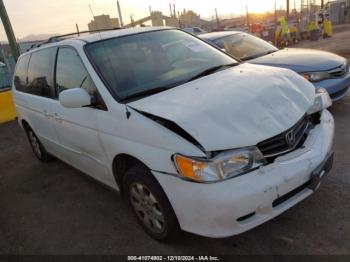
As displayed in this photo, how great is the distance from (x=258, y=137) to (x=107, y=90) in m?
1.44

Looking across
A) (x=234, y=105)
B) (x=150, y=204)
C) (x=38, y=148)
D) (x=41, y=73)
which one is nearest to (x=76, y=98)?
(x=150, y=204)

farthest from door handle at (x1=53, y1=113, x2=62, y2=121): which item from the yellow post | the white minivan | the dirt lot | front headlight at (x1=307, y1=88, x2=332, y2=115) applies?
the yellow post

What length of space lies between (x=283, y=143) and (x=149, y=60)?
1627 mm

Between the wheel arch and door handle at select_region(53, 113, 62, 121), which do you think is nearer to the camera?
the wheel arch

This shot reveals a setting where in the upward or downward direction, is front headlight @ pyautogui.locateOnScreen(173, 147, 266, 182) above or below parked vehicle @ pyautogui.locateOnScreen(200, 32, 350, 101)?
above

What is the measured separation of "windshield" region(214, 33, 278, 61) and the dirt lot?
1.98m

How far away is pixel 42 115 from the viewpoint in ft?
15.9

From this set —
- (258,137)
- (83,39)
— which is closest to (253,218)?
(258,137)

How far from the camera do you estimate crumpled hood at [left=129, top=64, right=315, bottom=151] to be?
269cm

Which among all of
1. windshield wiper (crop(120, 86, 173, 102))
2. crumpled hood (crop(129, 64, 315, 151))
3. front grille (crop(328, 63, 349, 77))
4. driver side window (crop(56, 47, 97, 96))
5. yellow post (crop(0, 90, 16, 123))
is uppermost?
driver side window (crop(56, 47, 97, 96))

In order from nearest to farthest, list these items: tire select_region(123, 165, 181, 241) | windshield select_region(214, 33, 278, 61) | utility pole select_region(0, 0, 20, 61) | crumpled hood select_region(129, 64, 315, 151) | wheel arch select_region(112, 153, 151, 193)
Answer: crumpled hood select_region(129, 64, 315, 151), tire select_region(123, 165, 181, 241), wheel arch select_region(112, 153, 151, 193), windshield select_region(214, 33, 278, 61), utility pole select_region(0, 0, 20, 61)

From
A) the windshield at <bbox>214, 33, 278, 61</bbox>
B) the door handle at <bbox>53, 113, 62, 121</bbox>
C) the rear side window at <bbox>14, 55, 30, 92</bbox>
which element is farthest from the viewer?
the windshield at <bbox>214, 33, 278, 61</bbox>

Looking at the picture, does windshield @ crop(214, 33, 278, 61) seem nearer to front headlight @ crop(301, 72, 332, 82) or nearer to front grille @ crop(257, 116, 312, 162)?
front headlight @ crop(301, 72, 332, 82)

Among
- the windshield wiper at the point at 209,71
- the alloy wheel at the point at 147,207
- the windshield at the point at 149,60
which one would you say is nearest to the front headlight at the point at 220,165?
the alloy wheel at the point at 147,207
